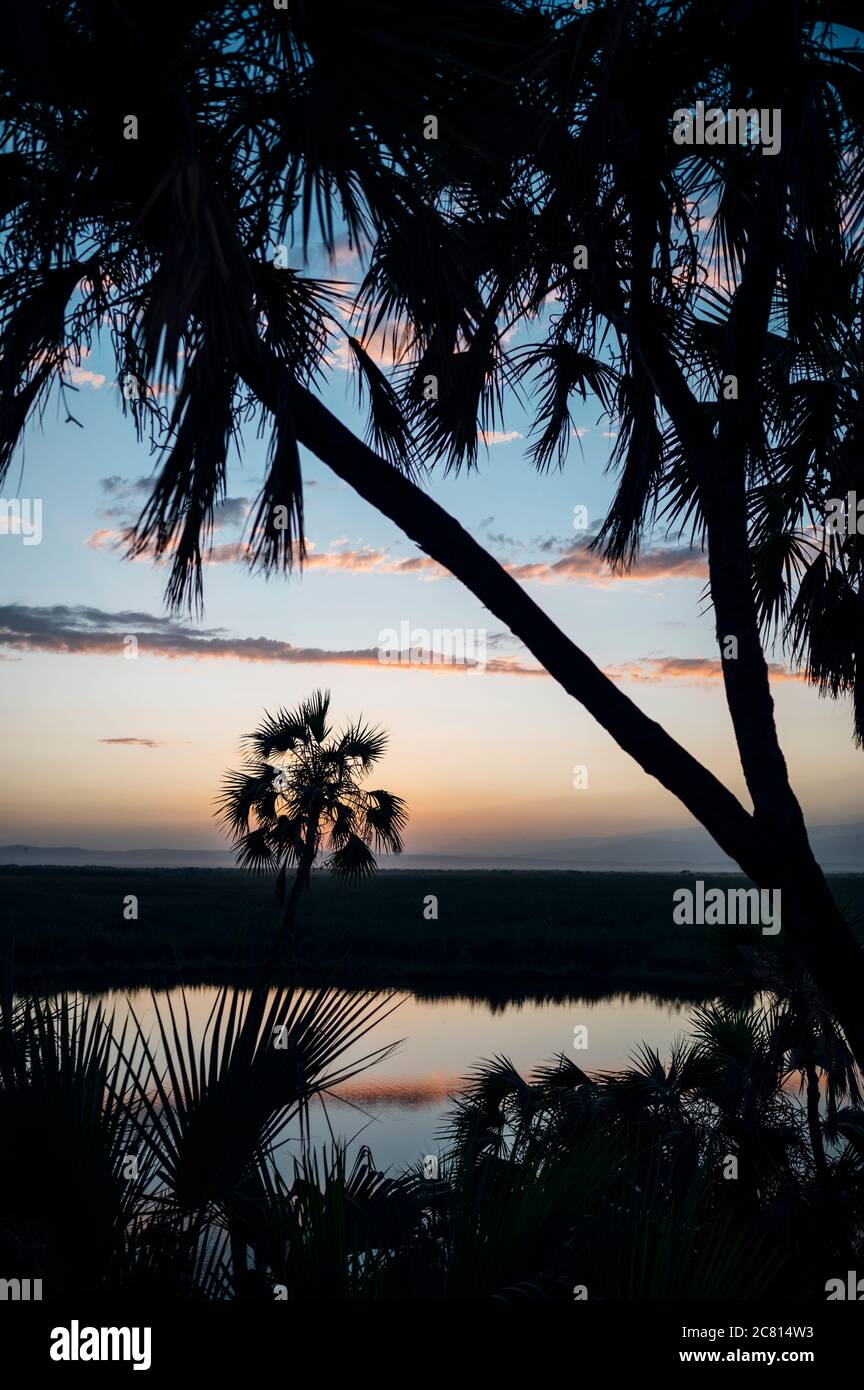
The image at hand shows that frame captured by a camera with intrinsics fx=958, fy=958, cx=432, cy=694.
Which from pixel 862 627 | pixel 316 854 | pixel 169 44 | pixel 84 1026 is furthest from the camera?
pixel 316 854

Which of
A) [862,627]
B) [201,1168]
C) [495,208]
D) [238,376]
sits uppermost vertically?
[495,208]

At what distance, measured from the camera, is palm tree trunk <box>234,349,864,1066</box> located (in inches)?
135

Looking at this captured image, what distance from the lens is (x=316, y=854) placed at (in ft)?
40.3

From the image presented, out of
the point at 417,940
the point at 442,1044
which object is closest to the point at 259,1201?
the point at 442,1044

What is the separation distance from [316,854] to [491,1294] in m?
10.5

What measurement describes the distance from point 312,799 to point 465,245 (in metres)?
10.1

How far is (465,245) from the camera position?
3.19 meters

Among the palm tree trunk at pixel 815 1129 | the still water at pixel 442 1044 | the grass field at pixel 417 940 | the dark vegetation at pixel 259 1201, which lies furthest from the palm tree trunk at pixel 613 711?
the grass field at pixel 417 940

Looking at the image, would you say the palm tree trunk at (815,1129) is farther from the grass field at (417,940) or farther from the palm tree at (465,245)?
the grass field at (417,940)

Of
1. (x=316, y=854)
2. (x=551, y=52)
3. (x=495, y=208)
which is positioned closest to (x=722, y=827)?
(x=495, y=208)

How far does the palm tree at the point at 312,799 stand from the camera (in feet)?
41.2

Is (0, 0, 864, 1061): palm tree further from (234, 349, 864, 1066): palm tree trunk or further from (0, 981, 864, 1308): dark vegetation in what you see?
(0, 981, 864, 1308): dark vegetation
